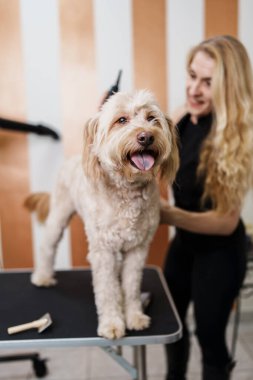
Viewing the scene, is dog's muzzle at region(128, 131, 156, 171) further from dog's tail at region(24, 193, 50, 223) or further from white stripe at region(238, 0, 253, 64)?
white stripe at region(238, 0, 253, 64)

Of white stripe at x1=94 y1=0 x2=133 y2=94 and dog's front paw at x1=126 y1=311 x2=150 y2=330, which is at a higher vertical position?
white stripe at x1=94 y1=0 x2=133 y2=94

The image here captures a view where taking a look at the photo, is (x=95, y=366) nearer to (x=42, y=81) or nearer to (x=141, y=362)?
(x=141, y=362)

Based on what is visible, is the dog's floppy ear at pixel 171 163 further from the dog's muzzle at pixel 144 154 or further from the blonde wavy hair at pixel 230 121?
the blonde wavy hair at pixel 230 121

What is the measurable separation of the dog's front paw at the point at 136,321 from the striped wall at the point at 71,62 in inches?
42.3

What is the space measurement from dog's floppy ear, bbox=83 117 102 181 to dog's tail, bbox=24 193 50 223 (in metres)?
0.66

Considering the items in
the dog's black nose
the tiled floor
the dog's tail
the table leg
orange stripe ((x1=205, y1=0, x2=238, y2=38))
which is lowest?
the tiled floor

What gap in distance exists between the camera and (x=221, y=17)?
198cm

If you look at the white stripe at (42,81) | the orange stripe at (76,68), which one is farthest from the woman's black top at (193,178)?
the white stripe at (42,81)

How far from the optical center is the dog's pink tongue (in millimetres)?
854

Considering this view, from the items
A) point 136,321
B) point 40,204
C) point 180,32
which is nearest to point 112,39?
point 180,32

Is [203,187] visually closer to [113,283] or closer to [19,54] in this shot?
[113,283]


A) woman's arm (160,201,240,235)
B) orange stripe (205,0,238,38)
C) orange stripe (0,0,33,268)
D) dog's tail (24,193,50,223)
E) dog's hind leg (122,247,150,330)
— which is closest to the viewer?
dog's hind leg (122,247,150,330)

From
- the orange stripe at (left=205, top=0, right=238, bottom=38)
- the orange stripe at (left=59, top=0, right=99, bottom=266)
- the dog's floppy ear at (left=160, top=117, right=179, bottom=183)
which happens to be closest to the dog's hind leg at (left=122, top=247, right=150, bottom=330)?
the dog's floppy ear at (left=160, top=117, right=179, bottom=183)

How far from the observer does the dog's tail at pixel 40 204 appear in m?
1.54
